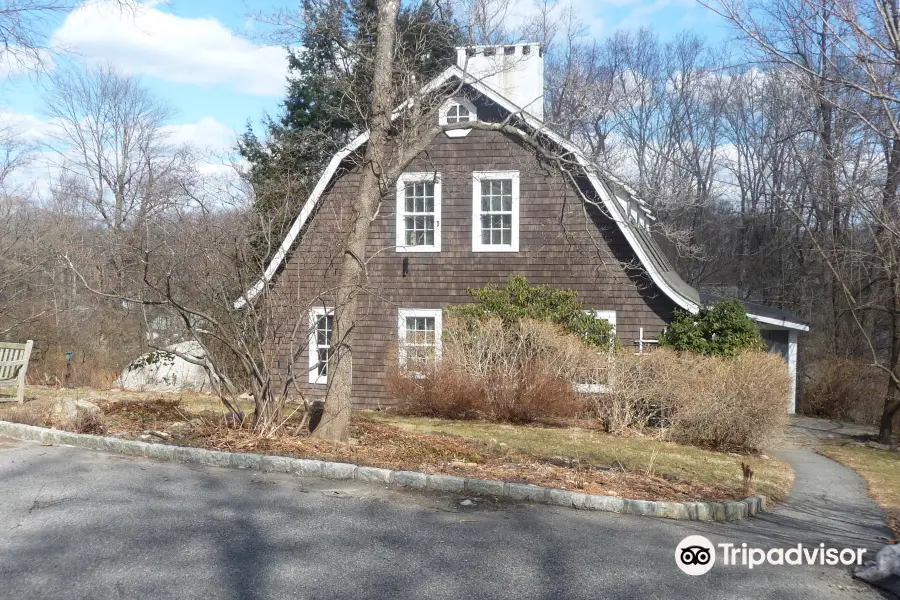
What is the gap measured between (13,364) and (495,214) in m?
9.72

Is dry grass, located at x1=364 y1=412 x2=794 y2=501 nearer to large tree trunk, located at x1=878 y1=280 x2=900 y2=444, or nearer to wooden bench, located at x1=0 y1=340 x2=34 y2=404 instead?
large tree trunk, located at x1=878 y1=280 x2=900 y2=444

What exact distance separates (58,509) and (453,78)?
37.3 ft

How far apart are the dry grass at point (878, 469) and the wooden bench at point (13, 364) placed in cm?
1206

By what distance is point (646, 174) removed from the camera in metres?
40.6

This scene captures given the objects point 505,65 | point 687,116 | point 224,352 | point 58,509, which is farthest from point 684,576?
point 687,116

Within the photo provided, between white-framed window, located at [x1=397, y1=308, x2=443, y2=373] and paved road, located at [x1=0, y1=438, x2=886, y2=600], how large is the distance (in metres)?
7.42

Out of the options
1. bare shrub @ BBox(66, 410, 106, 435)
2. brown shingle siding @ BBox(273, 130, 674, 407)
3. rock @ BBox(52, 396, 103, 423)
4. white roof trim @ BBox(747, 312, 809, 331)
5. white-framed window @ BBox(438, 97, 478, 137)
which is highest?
white-framed window @ BBox(438, 97, 478, 137)

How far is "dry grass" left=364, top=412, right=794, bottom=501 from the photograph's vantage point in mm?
9578

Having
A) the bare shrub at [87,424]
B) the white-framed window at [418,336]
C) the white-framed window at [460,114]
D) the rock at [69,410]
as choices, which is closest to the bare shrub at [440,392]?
the white-framed window at [418,336]

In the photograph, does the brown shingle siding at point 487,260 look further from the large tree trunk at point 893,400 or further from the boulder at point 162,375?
the large tree trunk at point 893,400

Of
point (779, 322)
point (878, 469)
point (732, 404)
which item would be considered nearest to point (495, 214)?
point (732, 404)

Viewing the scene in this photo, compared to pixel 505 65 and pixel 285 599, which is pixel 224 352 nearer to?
pixel 505 65

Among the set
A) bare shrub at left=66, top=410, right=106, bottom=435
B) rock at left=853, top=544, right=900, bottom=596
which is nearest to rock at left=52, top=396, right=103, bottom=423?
bare shrub at left=66, top=410, right=106, bottom=435
